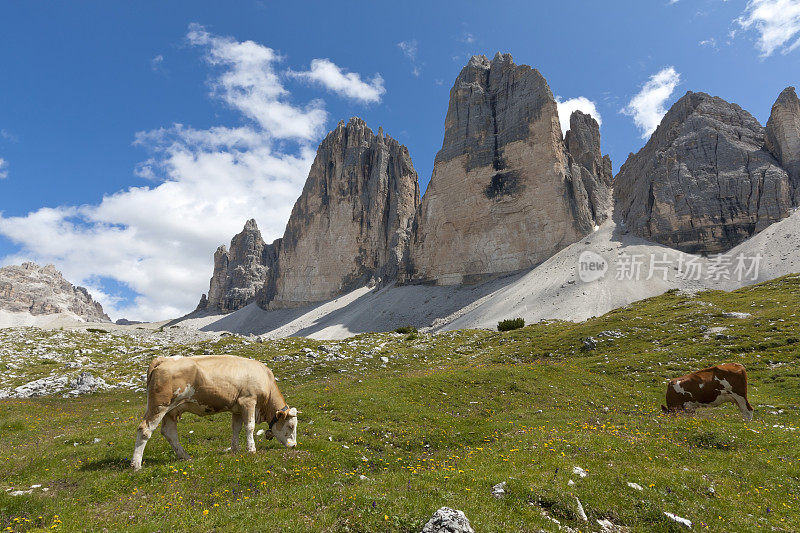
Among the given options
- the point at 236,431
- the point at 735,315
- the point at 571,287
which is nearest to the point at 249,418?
the point at 236,431

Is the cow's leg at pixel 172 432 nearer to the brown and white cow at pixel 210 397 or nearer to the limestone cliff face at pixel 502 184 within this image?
the brown and white cow at pixel 210 397

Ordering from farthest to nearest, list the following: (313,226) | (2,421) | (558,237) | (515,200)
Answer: (313,226)
(515,200)
(558,237)
(2,421)

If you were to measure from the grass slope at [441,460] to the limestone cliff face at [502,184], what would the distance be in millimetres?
83645

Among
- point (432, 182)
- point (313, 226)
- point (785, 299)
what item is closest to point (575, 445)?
point (785, 299)

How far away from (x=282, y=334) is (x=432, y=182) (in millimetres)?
73593

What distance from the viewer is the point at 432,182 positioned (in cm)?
13188

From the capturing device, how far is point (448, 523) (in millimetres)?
6801

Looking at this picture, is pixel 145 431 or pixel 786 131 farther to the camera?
pixel 786 131

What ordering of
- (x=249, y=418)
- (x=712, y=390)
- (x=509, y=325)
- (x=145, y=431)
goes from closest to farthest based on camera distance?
(x=145, y=431) < (x=249, y=418) < (x=712, y=390) < (x=509, y=325)

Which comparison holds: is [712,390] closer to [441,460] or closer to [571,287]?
[441,460]

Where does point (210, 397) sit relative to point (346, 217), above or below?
below

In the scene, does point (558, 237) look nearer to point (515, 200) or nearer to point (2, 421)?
point (515, 200)

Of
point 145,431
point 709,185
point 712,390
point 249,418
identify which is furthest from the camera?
point 709,185

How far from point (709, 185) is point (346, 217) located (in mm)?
128389
